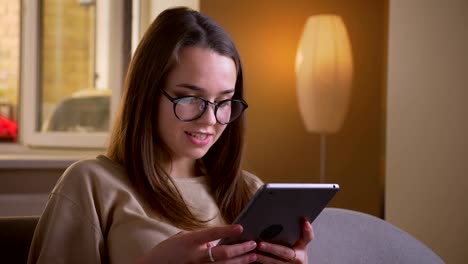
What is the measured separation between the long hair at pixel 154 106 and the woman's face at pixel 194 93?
0.02 metres

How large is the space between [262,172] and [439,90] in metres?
0.93

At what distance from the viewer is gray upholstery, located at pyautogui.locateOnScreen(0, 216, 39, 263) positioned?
4.39 ft

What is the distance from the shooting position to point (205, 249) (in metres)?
1.11

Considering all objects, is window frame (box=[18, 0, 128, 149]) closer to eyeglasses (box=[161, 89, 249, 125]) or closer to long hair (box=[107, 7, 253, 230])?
long hair (box=[107, 7, 253, 230])

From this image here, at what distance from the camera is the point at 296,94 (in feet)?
11.6

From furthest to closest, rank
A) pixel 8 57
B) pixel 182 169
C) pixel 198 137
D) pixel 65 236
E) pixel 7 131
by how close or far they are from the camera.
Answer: pixel 8 57 < pixel 7 131 < pixel 182 169 < pixel 198 137 < pixel 65 236

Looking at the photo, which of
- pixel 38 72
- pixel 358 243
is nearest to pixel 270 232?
pixel 358 243

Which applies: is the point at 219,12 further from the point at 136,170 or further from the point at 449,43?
the point at 136,170

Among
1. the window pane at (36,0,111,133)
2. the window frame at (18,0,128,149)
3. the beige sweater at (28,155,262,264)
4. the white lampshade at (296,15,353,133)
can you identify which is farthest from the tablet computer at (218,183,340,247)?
the window pane at (36,0,111,133)

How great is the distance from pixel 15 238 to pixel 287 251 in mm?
538

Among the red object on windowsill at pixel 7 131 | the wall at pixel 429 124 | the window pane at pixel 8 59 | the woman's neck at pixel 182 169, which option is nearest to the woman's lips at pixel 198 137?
the woman's neck at pixel 182 169

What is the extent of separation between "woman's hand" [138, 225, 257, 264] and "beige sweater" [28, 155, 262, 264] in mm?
204

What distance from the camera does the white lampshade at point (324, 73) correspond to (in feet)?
10.6

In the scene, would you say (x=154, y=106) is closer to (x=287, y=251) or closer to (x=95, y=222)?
(x=95, y=222)
